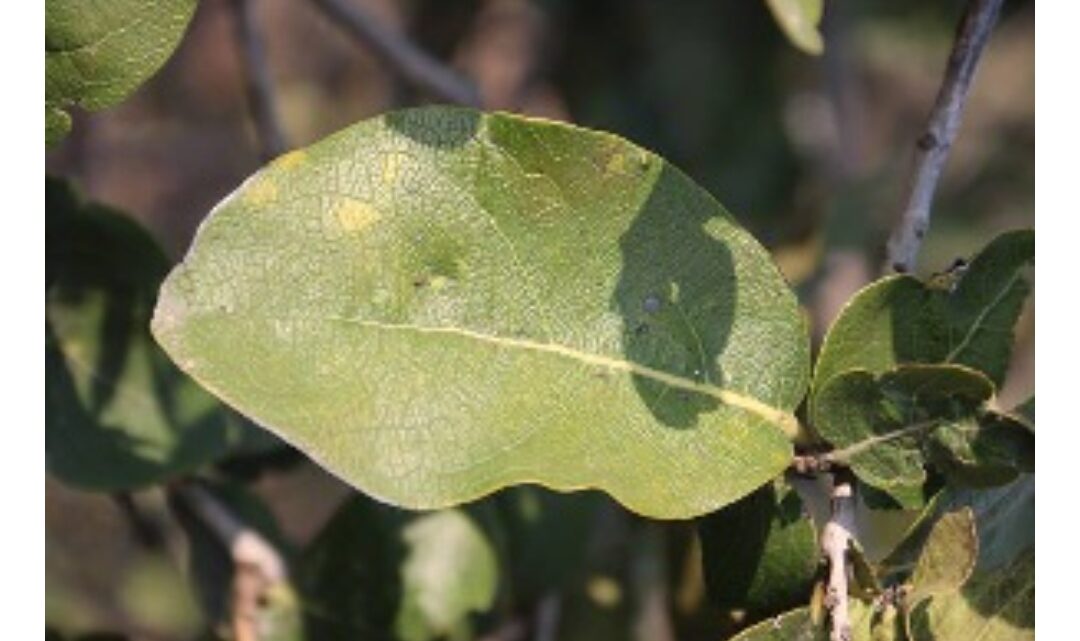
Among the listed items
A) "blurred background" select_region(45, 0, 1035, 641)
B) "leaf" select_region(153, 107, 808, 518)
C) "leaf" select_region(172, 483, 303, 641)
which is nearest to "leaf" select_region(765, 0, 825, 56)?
"leaf" select_region(153, 107, 808, 518)

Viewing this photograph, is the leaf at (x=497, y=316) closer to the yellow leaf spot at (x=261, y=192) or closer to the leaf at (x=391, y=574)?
the yellow leaf spot at (x=261, y=192)

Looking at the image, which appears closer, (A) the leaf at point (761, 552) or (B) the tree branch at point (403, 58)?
(A) the leaf at point (761, 552)

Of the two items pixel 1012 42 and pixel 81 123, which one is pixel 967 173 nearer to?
pixel 1012 42

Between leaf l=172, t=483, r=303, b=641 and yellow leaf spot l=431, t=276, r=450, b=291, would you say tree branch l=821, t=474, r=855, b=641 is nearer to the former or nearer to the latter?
yellow leaf spot l=431, t=276, r=450, b=291

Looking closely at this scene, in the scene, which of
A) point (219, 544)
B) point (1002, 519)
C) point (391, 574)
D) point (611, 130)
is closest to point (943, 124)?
point (1002, 519)

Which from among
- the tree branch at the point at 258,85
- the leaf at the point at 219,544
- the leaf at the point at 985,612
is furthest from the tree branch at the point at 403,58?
the leaf at the point at 985,612

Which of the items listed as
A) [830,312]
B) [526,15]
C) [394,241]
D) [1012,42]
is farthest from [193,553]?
[1012,42]
